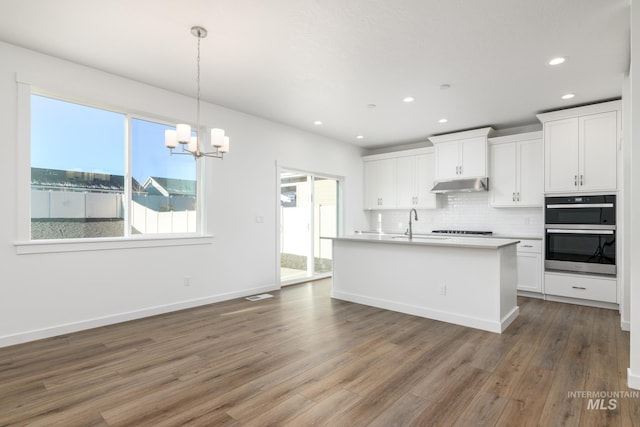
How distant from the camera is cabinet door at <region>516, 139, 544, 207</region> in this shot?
510cm

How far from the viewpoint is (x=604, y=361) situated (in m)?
2.72

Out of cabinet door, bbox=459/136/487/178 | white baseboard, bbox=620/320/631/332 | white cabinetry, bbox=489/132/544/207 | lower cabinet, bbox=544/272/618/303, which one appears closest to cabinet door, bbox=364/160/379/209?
cabinet door, bbox=459/136/487/178

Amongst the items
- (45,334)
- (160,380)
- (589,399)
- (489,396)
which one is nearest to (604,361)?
(589,399)

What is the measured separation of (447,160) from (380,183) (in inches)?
61.2

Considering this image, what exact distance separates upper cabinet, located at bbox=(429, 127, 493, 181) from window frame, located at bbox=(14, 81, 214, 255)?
4.15 meters

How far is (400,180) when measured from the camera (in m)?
6.78

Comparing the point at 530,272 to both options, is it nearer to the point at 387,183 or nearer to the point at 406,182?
the point at 406,182

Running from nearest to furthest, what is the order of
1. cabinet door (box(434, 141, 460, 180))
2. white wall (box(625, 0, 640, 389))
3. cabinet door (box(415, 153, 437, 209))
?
1. white wall (box(625, 0, 640, 389))
2. cabinet door (box(434, 141, 460, 180))
3. cabinet door (box(415, 153, 437, 209))

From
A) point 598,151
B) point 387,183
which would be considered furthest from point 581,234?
point 387,183

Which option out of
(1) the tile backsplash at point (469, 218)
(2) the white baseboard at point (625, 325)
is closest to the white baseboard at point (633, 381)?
(2) the white baseboard at point (625, 325)

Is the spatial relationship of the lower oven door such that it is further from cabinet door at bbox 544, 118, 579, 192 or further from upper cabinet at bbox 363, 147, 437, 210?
upper cabinet at bbox 363, 147, 437, 210

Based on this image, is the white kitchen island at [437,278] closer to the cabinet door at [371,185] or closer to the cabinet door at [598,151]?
the cabinet door at [598,151]

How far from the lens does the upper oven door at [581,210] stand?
4273 mm

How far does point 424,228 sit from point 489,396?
15.3 ft
